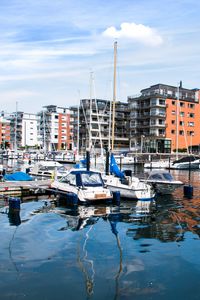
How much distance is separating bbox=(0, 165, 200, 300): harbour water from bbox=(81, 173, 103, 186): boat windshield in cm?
315

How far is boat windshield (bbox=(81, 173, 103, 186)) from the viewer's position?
26.3 meters

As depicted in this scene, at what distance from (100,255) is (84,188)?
467 inches

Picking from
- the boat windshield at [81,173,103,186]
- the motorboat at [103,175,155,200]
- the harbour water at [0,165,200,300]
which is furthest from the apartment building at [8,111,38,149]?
the harbour water at [0,165,200,300]

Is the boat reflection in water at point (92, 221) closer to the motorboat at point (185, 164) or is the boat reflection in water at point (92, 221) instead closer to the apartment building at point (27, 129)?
the motorboat at point (185, 164)

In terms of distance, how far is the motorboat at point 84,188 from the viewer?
25.1 metres

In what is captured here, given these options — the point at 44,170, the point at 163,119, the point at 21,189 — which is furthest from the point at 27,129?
the point at 21,189

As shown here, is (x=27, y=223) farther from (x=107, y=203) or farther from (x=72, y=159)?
(x=72, y=159)

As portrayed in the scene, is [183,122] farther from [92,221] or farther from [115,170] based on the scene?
[92,221]

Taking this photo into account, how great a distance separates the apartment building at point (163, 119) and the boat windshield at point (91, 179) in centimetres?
7597

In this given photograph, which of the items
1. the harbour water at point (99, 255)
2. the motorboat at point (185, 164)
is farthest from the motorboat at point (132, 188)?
the motorboat at point (185, 164)

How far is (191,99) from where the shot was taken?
364ft

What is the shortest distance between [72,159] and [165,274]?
246ft

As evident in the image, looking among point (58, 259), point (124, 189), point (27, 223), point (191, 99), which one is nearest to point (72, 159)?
point (191, 99)

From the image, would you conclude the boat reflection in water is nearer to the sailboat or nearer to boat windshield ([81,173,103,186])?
the sailboat
